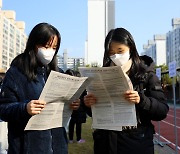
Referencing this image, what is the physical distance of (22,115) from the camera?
1.75 m

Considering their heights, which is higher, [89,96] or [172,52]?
[172,52]

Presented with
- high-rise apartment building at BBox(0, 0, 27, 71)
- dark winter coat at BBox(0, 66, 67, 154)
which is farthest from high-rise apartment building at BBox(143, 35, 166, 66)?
dark winter coat at BBox(0, 66, 67, 154)

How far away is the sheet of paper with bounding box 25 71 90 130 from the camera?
1.74 m

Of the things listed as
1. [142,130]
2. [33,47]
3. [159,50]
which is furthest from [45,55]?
[159,50]

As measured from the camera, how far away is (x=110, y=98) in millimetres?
1907

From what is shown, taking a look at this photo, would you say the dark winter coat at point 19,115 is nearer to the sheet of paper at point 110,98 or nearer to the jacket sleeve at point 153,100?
the sheet of paper at point 110,98

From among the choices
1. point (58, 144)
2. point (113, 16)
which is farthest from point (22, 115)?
point (113, 16)

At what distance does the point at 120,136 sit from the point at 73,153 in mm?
4418

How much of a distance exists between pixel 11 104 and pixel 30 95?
14 centimetres

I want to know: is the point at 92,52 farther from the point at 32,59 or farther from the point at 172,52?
the point at 172,52

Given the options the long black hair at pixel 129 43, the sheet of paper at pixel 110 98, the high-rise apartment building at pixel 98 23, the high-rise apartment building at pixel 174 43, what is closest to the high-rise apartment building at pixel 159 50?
the high-rise apartment building at pixel 174 43

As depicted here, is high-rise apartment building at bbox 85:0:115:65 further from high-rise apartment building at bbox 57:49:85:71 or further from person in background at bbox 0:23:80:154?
person in background at bbox 0:23:80:154

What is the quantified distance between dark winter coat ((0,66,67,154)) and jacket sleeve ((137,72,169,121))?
615mm

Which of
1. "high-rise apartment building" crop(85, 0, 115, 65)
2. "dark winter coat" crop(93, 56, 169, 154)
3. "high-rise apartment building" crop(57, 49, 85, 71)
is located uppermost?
"high-rise apartment building" crop(85, 0, 115, 65)
